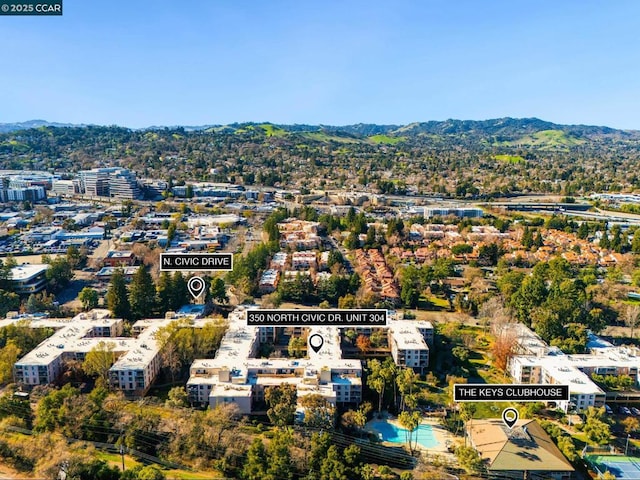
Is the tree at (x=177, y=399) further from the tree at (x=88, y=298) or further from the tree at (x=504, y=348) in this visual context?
the tree at (x=504, y=348)

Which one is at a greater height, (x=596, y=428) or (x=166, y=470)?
(x=596, y=428)

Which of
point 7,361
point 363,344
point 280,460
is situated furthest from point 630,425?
point 7,361

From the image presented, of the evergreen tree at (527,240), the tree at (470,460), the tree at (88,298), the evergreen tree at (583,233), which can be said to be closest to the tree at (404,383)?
the tree at (470,460)

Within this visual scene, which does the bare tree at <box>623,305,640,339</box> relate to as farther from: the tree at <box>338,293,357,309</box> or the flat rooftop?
the flat rooftop

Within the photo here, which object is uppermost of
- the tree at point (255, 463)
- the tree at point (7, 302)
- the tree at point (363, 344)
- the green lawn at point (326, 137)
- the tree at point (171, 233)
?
the green lawn at point (326, 137)

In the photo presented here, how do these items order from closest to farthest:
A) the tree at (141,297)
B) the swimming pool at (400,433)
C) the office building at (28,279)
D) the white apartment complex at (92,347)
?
the swimming pool at (400,433) < the white apartment complex at (92,347) < the tree at (141,297) < the office building at (28,279)

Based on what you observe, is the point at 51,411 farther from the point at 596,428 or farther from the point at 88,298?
the point at 596,428
